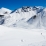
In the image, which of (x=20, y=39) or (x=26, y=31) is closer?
(x=20, y=39)

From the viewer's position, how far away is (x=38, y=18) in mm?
39000

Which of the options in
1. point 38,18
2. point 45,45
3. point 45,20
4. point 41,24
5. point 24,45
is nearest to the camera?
point 45,45

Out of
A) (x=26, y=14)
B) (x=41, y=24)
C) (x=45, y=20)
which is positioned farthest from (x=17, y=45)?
(x=26, y=14)

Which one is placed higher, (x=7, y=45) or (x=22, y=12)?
(x=22, y=12)

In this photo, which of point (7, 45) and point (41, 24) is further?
point (41, 24)

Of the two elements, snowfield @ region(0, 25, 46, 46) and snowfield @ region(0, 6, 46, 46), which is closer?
snowfield @ region(0, 25, 46, 46)

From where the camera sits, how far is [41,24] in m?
33.6

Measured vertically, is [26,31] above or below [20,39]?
above

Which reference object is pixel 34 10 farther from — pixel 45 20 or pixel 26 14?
pixel 45 20

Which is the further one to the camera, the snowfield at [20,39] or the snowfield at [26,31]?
the snowfield at [26,31]

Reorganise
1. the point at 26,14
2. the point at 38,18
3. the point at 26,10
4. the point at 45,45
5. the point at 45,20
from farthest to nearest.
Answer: the point at 26,10
the point at 26,14
the point at 38,18
the point at 45,20
the point at 45,45

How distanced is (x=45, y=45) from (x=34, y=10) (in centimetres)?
6346

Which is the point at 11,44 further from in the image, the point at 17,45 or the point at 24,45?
the point at 24,45

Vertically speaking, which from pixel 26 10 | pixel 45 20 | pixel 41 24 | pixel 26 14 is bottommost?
pixel 41 24
